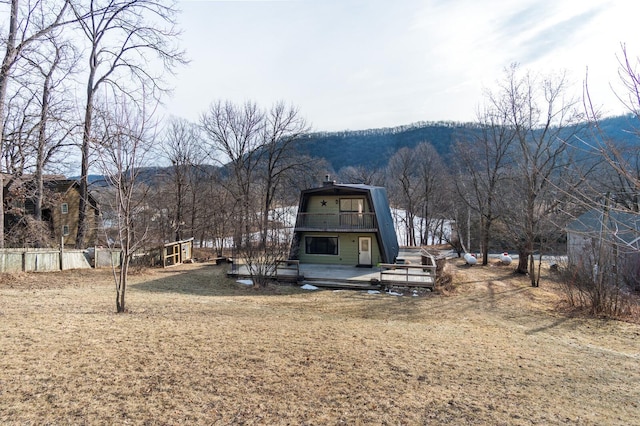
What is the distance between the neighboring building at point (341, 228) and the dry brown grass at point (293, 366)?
9152 millimetres

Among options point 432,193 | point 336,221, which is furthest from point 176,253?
point 432,193

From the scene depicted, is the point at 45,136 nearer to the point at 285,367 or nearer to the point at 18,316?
the point at 18,316

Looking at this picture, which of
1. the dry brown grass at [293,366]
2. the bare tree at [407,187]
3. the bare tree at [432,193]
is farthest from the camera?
the bare tree at [407,187]

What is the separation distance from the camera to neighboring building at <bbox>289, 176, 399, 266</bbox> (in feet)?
62.4

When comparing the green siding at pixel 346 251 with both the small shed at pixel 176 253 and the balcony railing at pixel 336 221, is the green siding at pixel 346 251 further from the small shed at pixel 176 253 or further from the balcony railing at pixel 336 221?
the small shed at pixel 176 253

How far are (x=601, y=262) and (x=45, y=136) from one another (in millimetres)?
22804

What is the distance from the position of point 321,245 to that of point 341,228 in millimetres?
1950

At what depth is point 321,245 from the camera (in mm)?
20297

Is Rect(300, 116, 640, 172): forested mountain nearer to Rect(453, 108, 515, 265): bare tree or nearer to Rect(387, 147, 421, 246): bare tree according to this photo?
Rect(387, 147, 421, 246): bare tree

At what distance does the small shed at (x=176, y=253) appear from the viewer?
65.3 feet

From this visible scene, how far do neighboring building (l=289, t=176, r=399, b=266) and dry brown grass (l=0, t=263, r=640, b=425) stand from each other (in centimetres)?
915

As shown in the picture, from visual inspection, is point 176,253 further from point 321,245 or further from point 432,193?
point 432,193

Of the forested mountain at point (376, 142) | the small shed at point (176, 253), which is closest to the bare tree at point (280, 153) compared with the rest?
the small shed at point (176, 253)

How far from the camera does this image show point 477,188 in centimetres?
2472
